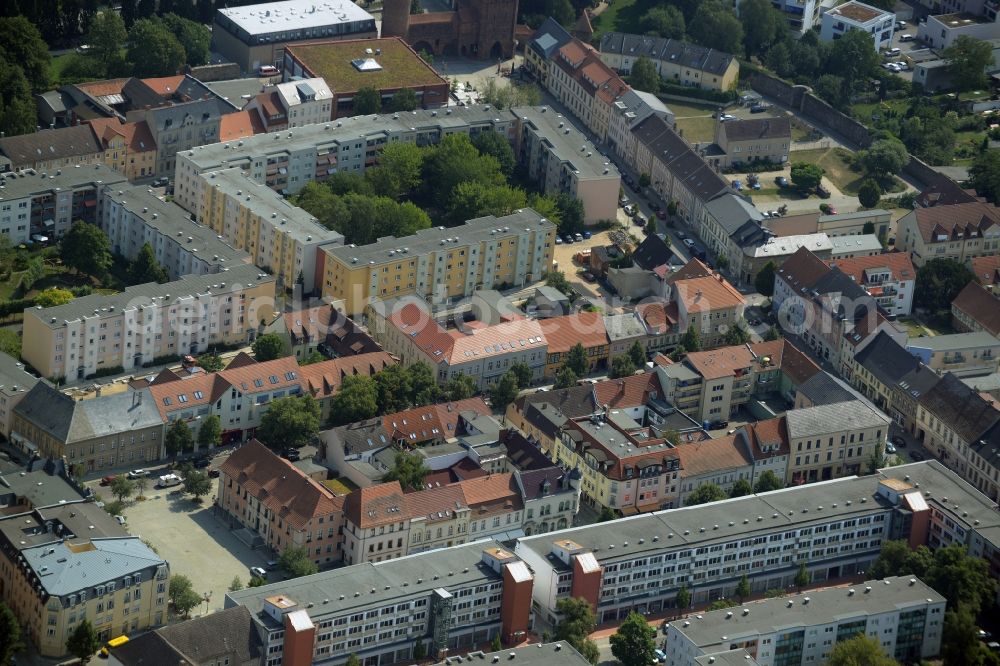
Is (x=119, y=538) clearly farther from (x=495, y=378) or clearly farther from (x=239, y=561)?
(x=495, y=378)

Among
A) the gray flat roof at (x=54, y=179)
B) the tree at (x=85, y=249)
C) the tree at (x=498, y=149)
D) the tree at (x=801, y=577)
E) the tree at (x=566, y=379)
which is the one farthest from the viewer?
the tree at (x=498, y=149)

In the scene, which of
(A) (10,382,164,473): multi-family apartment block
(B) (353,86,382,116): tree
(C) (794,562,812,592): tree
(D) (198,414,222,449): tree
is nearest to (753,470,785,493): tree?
(C) (794,562,812,592): tree

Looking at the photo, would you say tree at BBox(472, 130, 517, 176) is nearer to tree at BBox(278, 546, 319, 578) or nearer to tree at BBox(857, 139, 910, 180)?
tree at BBox(857, 139, 910, 180)

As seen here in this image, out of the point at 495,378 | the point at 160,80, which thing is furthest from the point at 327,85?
the point at 495,378

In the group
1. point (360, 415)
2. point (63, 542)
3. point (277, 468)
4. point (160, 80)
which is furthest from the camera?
point (160, 80)

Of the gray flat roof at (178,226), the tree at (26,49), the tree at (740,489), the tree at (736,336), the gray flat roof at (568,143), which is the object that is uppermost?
the tree at (26,49)

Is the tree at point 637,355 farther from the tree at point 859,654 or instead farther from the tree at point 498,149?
the tree at point 859,654

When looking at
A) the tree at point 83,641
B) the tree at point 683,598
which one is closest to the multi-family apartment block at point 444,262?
the tree at point 683,598
